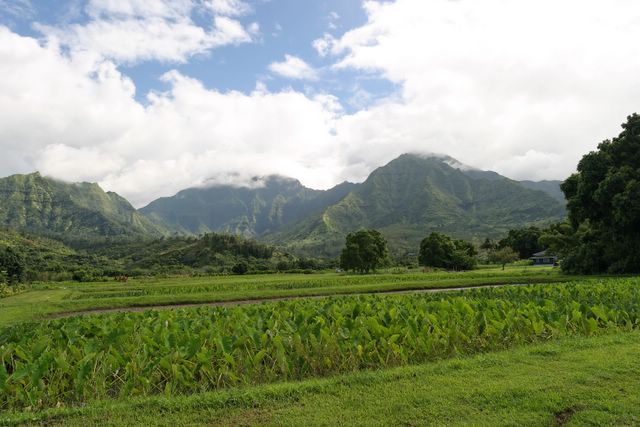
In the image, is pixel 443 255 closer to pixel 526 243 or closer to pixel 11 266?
pixel 526 243

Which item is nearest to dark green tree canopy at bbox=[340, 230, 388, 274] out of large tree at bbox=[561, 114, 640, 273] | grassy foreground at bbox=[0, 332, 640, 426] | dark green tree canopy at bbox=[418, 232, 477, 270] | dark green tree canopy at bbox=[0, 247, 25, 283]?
dark green tree canopy at bbox=[418, 232, 477, 270]

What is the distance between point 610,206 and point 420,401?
36.6 meters

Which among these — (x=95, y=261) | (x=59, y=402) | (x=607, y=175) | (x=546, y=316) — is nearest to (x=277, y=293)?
(x=546, y=316)

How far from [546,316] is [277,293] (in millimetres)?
21568

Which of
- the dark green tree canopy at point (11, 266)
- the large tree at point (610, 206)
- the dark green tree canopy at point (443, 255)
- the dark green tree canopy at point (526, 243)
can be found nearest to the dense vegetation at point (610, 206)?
the large tree at point (610, 206)

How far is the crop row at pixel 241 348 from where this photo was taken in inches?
295

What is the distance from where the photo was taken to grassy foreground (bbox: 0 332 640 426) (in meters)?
5.88

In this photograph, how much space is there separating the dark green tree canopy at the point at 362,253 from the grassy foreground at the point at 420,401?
6361 cm

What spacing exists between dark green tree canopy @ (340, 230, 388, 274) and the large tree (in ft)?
117

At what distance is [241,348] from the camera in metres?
9.17

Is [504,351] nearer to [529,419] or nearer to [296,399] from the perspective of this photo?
[529,419]

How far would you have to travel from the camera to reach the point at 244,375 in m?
8.01

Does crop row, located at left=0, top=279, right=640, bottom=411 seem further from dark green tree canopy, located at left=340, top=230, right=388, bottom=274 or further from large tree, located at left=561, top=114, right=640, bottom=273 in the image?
dark green tree canopy, located at left=340, top=230, right=388, bottom=274

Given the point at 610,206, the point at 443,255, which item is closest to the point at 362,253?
the point at 443,255
